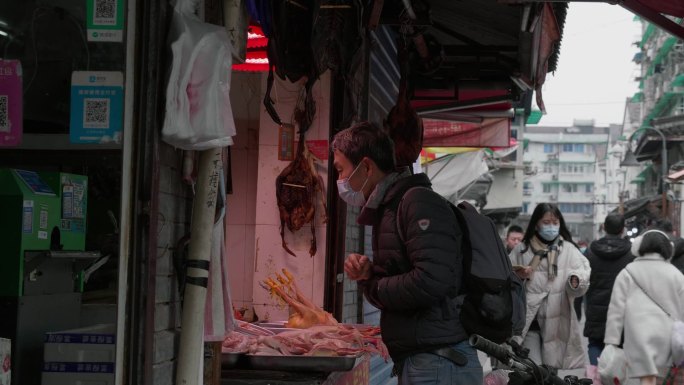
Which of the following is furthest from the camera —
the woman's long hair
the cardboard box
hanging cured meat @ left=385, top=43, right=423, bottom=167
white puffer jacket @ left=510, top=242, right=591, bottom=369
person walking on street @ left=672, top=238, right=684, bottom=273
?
person walking on street @ left=672, top=238, right=684, bottom=273

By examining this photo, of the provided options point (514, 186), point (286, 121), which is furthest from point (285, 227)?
point (514, 186)

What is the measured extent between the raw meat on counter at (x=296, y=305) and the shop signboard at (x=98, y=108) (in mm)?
3265

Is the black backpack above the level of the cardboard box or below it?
above

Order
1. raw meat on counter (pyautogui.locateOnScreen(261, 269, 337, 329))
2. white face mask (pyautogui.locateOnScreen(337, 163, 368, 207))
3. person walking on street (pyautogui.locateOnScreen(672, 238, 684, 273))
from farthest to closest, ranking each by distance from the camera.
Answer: person walking on street (pyautogui.locateOnScreen(672, 238, 684, 273))
raw meat on counter (pyautogui.locateOnScreen(261, 269, 337, 329))
white face mask (pyautogui.locateOnScreen(337, 163, 368, 207))

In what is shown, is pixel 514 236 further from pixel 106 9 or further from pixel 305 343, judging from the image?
pixel 106 9

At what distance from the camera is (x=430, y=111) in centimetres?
1286

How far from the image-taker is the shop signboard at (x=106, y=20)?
392cm

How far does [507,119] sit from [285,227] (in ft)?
25.1

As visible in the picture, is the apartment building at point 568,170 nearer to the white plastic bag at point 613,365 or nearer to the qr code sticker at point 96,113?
the white plastic bag at point 613,365

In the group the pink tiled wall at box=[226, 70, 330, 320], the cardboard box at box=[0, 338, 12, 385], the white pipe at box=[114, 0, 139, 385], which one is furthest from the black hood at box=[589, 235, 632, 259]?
the cardboard box at box=[0, 338, 12, 385]

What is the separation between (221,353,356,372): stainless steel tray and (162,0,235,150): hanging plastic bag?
189cm

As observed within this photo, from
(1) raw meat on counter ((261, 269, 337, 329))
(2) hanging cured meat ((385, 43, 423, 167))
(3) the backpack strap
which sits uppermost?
(2) hanging cured meat ((385, 43, 423, 167))

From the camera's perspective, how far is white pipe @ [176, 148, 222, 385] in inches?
170

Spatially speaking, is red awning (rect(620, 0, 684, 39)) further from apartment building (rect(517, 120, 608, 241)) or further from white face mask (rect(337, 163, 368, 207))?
apartment building (rect(517, 120, 608, 241))
